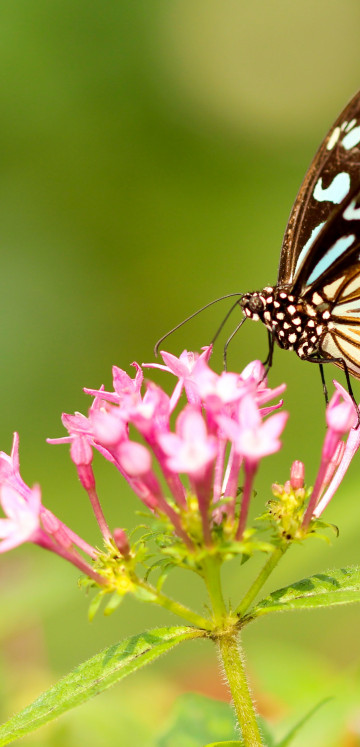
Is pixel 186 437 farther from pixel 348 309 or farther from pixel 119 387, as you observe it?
pixel 348 309

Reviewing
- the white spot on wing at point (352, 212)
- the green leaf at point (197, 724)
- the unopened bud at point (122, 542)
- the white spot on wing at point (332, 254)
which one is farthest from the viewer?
the white spot on wing at point (332, 254)

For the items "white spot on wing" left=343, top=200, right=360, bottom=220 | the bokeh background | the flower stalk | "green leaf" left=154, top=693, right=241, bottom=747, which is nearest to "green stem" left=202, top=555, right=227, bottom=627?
the flower stalk

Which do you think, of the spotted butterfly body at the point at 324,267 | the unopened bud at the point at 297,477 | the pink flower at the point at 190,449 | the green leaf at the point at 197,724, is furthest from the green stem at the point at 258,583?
the spotted butterfly body at the point at 324,267

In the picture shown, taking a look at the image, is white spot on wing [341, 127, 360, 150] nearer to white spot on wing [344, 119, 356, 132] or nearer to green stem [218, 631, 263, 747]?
white spot on wing [344, 119, 356, 132]

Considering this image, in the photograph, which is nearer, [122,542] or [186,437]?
[186,437]

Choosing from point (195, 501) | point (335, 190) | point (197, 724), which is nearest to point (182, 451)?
point (195, 501)

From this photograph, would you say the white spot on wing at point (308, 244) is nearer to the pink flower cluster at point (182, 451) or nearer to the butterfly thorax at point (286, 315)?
the butterfly thorax at point (286, 315)

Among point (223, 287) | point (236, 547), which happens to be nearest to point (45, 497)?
point (223, 287)
